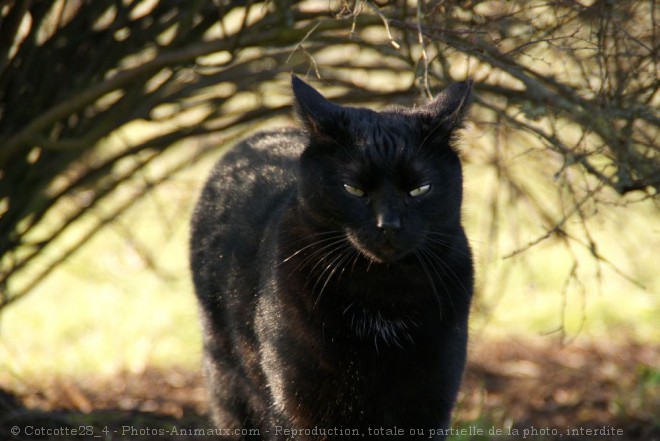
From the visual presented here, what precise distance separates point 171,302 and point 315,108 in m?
3.97

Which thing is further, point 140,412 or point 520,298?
point 520,298

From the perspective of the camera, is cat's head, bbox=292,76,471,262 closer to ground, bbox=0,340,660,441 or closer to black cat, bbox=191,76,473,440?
black cat, bbox=191,76,473,440

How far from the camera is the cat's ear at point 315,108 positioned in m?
2.41

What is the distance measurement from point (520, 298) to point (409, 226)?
4089 millimetres

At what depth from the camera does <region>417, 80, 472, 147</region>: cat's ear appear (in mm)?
2430

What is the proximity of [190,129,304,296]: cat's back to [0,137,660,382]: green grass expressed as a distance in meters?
1.17

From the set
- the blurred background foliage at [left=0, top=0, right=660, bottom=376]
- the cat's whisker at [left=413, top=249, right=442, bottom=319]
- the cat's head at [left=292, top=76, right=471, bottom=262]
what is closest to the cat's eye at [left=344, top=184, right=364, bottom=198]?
the cat's head at [left=292, top=76, right=471, bottom=262]

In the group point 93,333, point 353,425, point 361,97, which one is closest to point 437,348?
point 353,425

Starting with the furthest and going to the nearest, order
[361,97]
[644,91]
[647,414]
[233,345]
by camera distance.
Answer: [647,414] → [361,97] → [233,345] → [644,91]

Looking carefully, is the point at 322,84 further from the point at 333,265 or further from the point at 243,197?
the point at 333,265

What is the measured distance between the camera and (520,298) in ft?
20.4

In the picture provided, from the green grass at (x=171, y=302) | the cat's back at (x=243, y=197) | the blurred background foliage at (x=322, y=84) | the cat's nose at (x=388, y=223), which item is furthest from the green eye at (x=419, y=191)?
the green grass at (x=171, y=302)

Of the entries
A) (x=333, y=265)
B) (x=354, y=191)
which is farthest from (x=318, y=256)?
(x=354, y=191)

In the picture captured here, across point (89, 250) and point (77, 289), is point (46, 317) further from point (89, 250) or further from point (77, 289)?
Result: point (89, 250)
